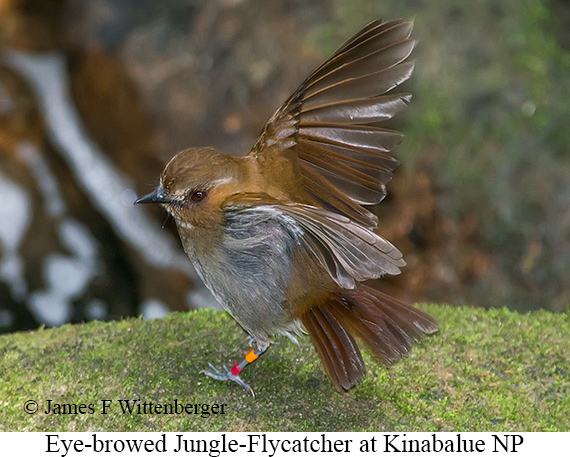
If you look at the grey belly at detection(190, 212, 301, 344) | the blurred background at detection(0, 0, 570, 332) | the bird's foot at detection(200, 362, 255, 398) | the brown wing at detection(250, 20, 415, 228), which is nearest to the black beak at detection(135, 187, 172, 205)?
the grey belly at detection(190, 212, 301, 344)

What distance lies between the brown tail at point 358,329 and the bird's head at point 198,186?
0.69m

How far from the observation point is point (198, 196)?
317 centimetres

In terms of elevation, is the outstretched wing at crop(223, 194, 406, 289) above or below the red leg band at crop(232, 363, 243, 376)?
above

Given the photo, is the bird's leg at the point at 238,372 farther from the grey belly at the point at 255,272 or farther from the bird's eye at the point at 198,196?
the bird's eye at the point at 198,196

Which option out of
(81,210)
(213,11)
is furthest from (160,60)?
(81,210)

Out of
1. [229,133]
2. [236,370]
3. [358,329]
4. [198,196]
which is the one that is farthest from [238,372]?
[229,133]

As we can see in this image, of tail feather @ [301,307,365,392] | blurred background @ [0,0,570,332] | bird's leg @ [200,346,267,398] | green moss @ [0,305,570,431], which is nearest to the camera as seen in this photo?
tail feather @ [301,307,365,392]

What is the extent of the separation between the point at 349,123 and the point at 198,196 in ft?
2.98

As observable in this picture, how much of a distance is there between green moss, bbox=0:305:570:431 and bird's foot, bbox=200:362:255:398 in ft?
0.12

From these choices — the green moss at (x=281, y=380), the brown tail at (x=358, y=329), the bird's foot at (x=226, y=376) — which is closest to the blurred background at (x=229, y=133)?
the green moss at (x=281, y=380)

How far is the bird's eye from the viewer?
10.4 ft

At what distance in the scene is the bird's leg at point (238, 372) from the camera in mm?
3443

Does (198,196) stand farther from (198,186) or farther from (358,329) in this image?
(358,329)

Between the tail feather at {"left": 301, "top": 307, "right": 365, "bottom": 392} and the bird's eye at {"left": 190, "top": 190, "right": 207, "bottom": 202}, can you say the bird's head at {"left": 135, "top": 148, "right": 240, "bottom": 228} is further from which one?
the tail feather at {"left": 301, "top": 307, "right": 365, "bottom": 392}
